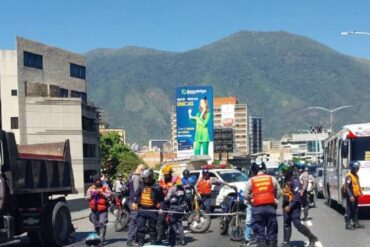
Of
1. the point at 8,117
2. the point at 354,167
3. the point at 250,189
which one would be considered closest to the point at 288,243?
the point at 250,189

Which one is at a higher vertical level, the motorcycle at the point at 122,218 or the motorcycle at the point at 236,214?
the motorcycle at the point at 236,214

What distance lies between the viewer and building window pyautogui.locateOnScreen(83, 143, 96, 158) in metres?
77.1

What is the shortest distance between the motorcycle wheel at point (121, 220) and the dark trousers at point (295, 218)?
643 cm

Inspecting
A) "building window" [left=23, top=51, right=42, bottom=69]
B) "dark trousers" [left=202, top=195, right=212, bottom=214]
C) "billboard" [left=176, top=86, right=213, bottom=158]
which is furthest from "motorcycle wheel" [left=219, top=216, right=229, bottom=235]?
"building window" [left=23, top=51, right=42, bottom=69]

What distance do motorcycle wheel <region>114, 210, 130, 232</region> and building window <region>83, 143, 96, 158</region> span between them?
58.9 metres

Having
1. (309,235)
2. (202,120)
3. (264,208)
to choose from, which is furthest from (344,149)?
(202,120)

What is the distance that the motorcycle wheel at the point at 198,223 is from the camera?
1712cm

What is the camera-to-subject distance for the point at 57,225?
15.2 metres

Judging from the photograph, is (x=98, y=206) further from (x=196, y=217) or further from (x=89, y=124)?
(x=89, y=124)

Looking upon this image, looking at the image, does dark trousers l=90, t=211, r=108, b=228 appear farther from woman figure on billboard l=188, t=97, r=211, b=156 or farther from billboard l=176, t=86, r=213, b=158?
woman figure on billboard l=188, t=97, r=211, b=156

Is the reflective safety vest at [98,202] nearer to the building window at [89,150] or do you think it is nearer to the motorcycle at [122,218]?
the motorcycle at [122,218]

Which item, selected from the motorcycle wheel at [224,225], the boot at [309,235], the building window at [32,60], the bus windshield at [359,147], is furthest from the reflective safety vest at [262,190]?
the building window at [32,60]

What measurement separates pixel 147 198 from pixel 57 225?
117 inches

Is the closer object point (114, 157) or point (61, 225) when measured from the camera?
point (61, 225)
